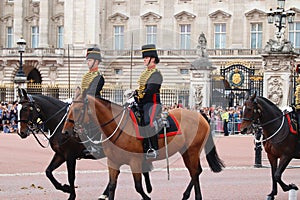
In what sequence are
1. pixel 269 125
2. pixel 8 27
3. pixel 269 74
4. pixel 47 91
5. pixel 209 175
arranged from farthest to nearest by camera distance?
pixel 8 27 < pixel 47 91 < pixel 269 74 < pixel 209 175 < pixel 269 125

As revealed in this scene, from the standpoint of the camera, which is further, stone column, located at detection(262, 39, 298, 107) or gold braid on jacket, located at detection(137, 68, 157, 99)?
stone column, located at detection(262, 39, 298, 107)

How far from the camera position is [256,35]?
166 ft

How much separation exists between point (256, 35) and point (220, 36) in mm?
2866

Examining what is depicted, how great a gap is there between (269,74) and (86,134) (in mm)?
15040

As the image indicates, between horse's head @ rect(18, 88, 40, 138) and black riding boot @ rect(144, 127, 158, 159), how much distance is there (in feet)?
8.40

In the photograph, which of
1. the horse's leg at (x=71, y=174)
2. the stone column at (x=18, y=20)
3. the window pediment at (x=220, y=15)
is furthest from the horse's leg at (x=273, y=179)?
the stone column at (x=18, y=20)

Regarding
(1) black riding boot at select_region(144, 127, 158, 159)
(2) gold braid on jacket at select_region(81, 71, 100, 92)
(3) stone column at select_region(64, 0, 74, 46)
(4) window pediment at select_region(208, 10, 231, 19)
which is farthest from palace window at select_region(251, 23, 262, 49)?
(1) black riding boot at select_region(144, 127, 158, 159)

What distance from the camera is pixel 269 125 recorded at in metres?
11.9

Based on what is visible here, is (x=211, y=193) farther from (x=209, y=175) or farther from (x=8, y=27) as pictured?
(x=8, y=27)

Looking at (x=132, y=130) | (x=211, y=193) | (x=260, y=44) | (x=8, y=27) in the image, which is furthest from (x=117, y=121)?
(x=8, y=27)

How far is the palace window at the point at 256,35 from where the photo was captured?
165ft

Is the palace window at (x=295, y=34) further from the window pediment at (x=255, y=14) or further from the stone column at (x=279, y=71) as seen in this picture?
the stone column at (x=279, y=71)

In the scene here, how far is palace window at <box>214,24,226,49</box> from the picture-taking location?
5134cm

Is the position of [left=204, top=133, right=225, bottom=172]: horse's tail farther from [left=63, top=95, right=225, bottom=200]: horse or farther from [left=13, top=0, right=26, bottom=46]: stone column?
[left=13, top=0, right=26, bottom=46]: stone column
